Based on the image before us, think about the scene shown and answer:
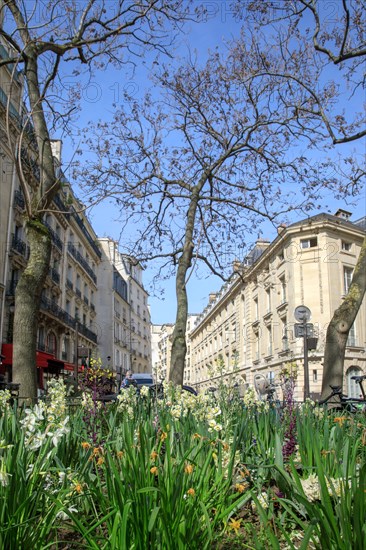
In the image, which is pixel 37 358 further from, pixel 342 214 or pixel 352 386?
pixel 342 214

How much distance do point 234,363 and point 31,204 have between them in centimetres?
443

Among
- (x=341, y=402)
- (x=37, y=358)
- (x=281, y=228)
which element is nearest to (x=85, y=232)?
(x=37, y=358)

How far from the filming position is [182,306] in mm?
12250

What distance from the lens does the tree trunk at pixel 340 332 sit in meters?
8.86

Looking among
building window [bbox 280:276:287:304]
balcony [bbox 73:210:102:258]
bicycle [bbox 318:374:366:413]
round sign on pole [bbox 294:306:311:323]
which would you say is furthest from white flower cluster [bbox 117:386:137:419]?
balcony [bbox 73:210:102:258]

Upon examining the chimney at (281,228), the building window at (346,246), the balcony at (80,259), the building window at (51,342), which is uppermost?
the balcony at (80,259)

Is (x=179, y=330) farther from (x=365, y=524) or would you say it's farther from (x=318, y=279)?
(x=318, y=279)

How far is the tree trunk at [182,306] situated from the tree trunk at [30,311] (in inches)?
190

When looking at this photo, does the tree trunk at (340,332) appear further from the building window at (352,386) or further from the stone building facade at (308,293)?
the building window at (352,386)

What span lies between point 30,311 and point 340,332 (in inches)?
211

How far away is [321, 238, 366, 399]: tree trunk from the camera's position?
8.86 metres

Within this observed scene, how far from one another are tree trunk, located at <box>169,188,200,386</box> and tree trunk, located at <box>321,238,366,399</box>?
364cm

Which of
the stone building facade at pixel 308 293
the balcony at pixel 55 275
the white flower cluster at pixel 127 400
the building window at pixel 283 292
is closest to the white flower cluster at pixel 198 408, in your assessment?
the white flower cluster at pixel 127 400

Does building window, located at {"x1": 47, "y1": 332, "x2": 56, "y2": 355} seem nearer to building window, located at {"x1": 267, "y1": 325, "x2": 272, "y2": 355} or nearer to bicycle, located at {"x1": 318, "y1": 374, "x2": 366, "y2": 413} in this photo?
building window, located at {"x1": 267, "y1": 325, "x2": 272, "y2": 355}
